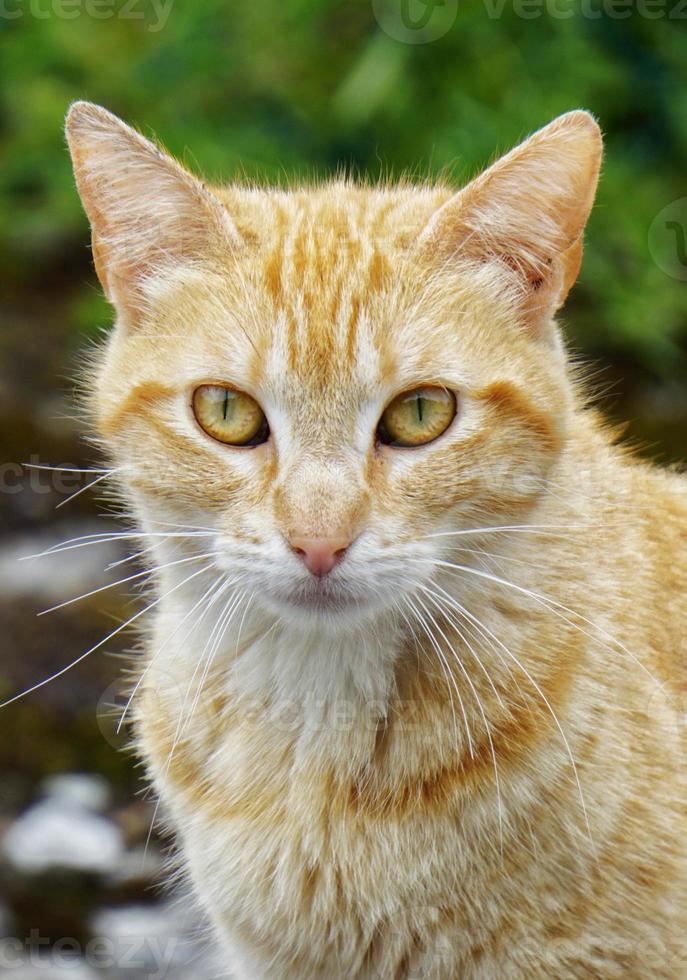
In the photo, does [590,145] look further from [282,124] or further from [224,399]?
[282,124]

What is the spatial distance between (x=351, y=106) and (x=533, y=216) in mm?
2945

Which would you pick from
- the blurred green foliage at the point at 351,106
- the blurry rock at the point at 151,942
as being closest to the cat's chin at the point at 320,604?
the blurry rock at the point at 151,942

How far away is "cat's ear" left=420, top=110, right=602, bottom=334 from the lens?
6.78 feet

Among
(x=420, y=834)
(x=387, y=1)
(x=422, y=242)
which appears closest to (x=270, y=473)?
(x=422, y=242)

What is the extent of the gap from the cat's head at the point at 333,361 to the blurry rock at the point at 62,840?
5.24ft

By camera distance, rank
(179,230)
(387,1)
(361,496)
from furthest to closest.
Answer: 1. (387,1)
2. (179,230)
3. (361,496)

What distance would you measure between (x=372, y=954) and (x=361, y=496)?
2.65 ft

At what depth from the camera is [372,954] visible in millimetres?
2164
